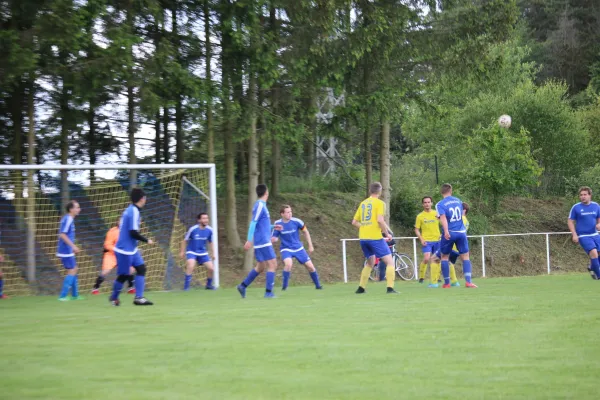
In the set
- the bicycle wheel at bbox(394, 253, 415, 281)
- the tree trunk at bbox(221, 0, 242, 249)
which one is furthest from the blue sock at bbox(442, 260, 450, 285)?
the bicycle wheel at bbox(394, 253, 415, 281)

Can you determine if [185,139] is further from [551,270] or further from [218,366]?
[218,366]

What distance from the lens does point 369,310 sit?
36.9ft

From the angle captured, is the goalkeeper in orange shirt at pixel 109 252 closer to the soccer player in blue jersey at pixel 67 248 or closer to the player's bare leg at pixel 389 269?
the soccer player in blue jersey at pixel 67 248

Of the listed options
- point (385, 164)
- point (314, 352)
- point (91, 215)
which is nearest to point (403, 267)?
point (385, 164)

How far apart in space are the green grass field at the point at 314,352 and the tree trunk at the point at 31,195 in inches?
332

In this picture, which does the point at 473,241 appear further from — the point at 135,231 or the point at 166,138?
the point at 135,231

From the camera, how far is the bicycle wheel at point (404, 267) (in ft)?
90.2

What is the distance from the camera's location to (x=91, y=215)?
2181 centimetres

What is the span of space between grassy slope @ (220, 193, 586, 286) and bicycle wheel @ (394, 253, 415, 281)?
1381mm

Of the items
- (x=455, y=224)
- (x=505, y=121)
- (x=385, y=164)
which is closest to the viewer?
(x=455, y=224)

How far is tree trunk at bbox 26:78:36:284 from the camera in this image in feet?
65.4

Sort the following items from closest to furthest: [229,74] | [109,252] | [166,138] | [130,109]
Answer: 1. [109,252]
2. [130,109]
3. [229,74]
4. [166,138]

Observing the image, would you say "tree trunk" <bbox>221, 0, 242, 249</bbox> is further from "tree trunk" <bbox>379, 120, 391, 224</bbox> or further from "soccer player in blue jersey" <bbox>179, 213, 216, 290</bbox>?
"tree trunk" <bbox>379, 120, 391, 224</bbox>

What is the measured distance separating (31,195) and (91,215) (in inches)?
68.5
